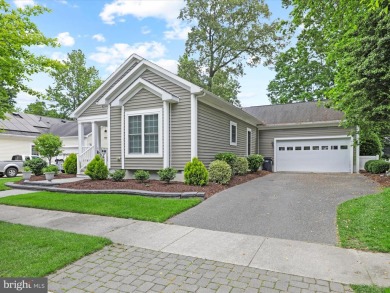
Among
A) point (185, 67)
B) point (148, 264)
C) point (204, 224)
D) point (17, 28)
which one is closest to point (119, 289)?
point (148, 264)

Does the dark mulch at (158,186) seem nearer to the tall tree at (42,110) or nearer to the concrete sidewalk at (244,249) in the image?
the concrete sidewalk at (244,249)

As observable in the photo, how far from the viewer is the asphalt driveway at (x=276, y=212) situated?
5331mm

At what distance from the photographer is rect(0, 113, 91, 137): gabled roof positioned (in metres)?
21.8

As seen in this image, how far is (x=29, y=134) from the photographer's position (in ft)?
74.1

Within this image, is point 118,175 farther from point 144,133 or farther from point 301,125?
point 301,125

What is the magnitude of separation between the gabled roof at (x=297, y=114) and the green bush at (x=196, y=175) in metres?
10.9

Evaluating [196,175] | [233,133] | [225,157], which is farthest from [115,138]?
[233,133]

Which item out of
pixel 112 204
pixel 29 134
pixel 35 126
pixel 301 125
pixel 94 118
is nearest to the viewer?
pixel 112 204

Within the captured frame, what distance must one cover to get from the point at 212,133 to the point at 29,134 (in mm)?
18494

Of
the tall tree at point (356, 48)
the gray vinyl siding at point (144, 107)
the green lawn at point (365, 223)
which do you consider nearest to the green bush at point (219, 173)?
the gray vinyl siding at point (144, 107)

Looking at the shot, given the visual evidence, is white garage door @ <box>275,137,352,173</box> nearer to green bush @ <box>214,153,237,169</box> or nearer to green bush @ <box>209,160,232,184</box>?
green bush @ <box>214,153,237,169</box>

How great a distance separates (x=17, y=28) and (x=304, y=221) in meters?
8.12

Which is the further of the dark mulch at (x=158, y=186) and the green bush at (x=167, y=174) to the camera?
the green bush at (x=167, y=174)

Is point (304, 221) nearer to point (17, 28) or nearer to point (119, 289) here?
point (119, 289)
